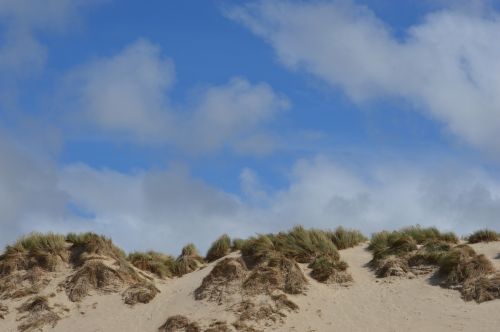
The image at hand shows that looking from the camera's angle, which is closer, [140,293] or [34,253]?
[140,293]

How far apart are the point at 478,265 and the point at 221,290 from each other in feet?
25.8

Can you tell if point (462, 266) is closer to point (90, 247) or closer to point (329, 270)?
point (329, 270)

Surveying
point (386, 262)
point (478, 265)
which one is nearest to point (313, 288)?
point (386, 262)

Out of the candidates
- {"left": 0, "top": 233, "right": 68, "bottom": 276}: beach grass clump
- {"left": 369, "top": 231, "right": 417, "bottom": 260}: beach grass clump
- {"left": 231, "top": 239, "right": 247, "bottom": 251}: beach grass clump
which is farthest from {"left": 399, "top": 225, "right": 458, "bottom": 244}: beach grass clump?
{"left": 0, "top": 233, "right": 68, "bottom": 276}: beach grass clump

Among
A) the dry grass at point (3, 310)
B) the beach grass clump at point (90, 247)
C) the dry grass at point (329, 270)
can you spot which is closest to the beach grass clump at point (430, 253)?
the dry grass at point (329, 270)

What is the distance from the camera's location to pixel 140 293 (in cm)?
2277

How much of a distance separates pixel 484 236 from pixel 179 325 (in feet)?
35.6

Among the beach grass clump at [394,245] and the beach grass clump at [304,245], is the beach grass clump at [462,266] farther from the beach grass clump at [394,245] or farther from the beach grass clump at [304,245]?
the beach grass clump at [304,245]

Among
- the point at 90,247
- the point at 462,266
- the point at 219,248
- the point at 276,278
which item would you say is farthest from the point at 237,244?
the point at 462,266

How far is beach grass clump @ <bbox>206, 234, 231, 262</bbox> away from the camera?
85.3 ft

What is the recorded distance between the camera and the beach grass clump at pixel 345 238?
1005 inches

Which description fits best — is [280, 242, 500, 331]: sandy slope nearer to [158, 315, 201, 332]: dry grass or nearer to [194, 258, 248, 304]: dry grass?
[194, 258, 248, 304]: dry grass

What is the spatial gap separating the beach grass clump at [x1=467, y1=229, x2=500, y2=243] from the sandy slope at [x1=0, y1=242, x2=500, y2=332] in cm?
39

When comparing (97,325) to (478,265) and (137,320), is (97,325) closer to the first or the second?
(137,320)
